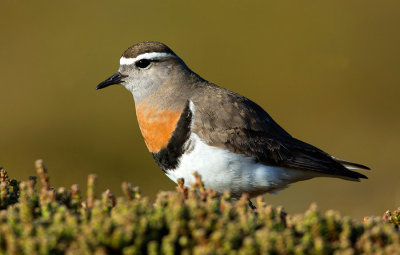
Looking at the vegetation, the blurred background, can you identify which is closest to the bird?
the vegetation

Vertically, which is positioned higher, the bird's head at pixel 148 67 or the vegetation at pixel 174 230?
the bird's head at pixel 148 67

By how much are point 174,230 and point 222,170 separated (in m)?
2.69

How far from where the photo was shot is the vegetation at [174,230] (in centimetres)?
311

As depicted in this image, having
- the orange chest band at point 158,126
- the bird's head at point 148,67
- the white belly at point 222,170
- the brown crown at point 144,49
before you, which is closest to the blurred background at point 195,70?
the bird's head at point 148,67

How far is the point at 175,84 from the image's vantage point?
22.1 feet

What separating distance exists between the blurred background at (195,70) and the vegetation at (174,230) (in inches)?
349

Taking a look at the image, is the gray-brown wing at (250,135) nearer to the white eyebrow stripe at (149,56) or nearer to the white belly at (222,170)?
A: the white belly at (222,170)

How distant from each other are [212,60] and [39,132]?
5535 millimetres

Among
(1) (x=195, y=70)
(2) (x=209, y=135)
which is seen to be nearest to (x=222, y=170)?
(2) (x=209, y=135)

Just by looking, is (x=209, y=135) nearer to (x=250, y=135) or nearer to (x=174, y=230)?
(x=250, y=135)

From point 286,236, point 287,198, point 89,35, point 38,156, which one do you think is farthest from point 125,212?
point 89,35

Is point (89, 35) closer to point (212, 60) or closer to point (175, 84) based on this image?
point (212, 60)

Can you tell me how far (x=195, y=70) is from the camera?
1628cm

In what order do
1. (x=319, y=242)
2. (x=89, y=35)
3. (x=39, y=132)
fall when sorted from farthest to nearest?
1. (x=89, y=35)
2. (x=39, y=132)
3. (x=319, y=242)
